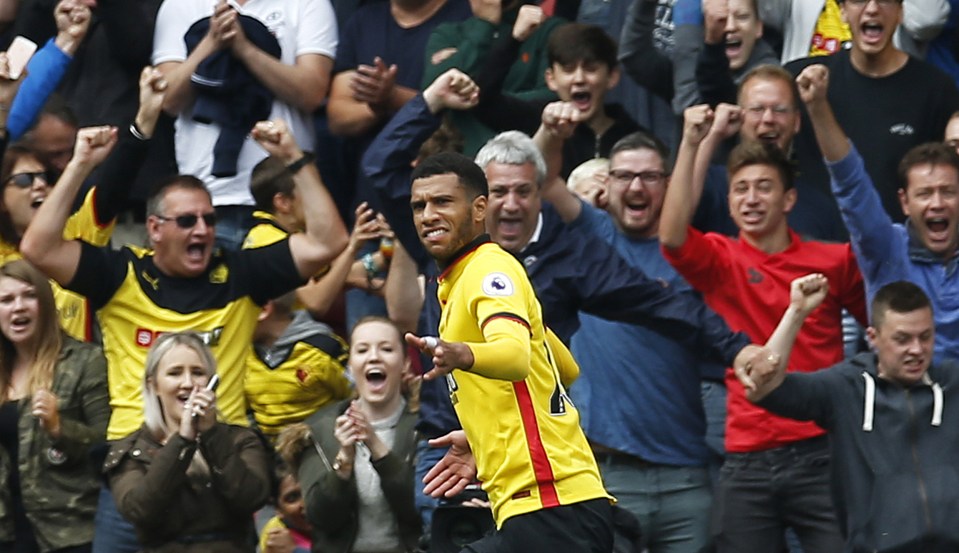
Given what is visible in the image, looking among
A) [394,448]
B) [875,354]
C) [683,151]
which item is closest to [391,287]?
[394,448]

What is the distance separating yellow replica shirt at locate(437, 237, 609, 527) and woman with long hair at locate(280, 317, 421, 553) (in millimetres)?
1690

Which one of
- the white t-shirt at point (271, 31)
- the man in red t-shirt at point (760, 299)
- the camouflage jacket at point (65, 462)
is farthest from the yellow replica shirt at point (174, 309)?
the man in red t-shirt at point (760, 299)

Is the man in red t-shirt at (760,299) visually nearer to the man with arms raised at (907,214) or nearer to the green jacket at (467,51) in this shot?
the man with arms raised at (907,214)

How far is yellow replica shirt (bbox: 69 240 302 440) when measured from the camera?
924cm

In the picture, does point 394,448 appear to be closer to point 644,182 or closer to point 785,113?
point 644,182

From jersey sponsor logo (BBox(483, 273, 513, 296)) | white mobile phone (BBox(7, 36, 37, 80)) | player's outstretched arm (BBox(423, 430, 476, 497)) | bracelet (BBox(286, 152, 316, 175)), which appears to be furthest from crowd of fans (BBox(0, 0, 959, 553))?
Answer: jersey sponsor logo (BBox(483, 273, 513, 296))

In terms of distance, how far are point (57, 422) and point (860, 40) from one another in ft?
14.0

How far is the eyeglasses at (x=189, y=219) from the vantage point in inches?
364

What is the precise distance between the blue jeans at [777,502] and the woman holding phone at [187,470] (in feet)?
6.74

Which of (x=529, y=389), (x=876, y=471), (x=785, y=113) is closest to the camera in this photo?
(x=529, y=389)

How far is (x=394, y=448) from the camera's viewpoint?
9.02m

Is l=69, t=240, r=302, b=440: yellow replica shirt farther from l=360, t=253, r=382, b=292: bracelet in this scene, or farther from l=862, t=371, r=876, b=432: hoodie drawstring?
l=862, t=371, r=876, b=432: hoodie drawstring

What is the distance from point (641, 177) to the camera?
939 centimetres

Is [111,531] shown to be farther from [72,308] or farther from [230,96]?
[230,96]
